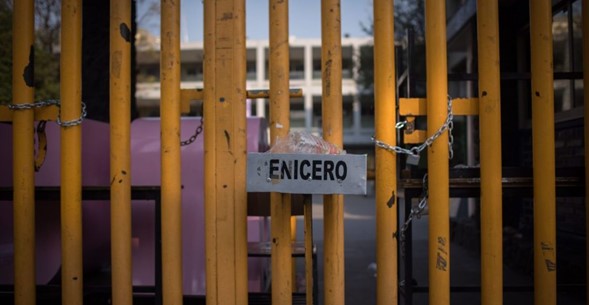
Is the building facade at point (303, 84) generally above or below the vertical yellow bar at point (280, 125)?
above

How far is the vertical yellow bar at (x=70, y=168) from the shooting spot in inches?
94.3

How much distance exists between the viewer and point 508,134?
22.5 ft

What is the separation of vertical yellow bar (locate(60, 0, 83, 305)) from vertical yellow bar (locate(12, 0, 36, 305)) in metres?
0.17

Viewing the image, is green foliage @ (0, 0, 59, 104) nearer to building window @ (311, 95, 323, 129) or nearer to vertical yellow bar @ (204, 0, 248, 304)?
vertical yellow bar @ (204, 0, 248, 304)

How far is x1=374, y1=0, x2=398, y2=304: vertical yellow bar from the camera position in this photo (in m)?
2.30

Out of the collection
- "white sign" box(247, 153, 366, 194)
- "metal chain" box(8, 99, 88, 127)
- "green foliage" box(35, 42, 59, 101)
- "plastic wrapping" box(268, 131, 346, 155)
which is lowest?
"white sign" box(247, 153, 366, 194)

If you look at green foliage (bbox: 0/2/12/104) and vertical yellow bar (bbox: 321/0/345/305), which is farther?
green foliage (bbox: 0/2/12/104)

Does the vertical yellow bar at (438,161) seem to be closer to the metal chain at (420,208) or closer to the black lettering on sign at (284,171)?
the metal chain at (420,208)

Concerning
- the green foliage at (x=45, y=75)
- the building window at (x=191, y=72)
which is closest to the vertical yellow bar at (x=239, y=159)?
the green foliage at (x=45, y=75)

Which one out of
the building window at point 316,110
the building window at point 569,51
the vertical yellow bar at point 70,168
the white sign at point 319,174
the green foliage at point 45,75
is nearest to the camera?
the white sign at point 319,174

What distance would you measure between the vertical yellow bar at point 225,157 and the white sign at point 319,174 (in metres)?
0.40

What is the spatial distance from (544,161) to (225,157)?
143 cm

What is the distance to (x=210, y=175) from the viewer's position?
7.72 feet

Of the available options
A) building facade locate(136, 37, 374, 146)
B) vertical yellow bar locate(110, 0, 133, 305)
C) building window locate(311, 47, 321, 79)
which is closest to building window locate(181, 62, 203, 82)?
building facade locate(136, 37, 374, 146)
